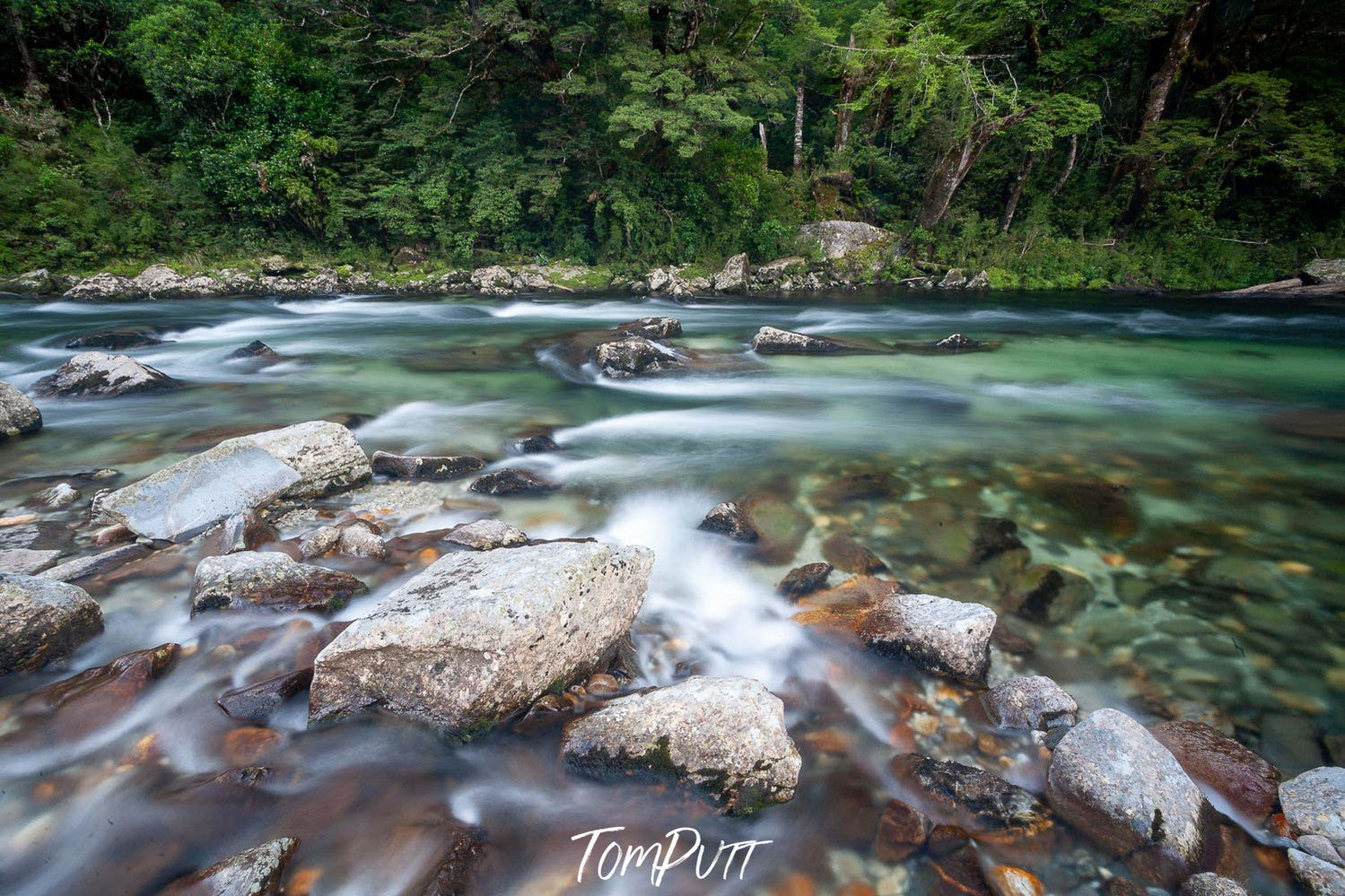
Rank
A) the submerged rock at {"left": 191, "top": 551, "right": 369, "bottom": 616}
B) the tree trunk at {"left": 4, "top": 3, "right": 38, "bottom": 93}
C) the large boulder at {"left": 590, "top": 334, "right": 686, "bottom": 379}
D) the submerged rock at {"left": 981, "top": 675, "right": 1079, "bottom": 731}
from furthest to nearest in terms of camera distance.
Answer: the tree trunk at {"left": 4, "top": 3, "right": 38, "bottom": 93} → the large boulder at {"left": 590, "top": 334, "right": 686, "bottom": 379} → the submerged rock at {"left": 191, "top": 551, "right": 369, "bottom": 616} → the submerged rock at {"left": 981, "top": 675, "right": 1079, "bottom": 731}

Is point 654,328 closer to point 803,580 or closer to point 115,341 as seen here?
point 803,580

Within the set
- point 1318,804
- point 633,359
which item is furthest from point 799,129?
point 1318,804

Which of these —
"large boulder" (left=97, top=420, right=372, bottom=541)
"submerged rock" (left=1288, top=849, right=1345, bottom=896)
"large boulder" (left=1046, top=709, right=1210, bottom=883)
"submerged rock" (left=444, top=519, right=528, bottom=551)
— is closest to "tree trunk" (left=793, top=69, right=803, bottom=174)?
"large boulder" (left=97, top=420, right=372, bottom=541)

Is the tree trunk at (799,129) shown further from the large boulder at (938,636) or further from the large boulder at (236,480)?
the large boulder at (938,636)

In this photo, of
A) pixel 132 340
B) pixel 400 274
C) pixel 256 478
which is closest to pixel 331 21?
pixel 400 274

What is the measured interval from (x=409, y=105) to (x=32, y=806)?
902 inches

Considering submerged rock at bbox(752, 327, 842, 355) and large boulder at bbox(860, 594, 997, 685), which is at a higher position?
submerged rock at bbox(752, 327, 842, 355)

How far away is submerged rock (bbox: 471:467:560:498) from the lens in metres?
5.04

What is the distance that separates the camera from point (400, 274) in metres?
18.8

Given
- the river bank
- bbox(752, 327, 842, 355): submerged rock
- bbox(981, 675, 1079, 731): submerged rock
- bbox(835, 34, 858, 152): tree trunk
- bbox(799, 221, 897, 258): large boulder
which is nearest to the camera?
bbox(981, 675, 1079, 731): submerged rock

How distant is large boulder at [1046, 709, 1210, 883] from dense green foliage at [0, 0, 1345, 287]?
1695 cm

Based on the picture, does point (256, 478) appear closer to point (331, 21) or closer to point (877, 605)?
point (877, 605)

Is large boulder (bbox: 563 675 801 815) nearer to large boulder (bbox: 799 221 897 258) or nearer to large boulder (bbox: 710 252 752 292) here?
large boulder (bbox: 710 252 752 292)

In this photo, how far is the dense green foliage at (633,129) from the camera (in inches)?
672
